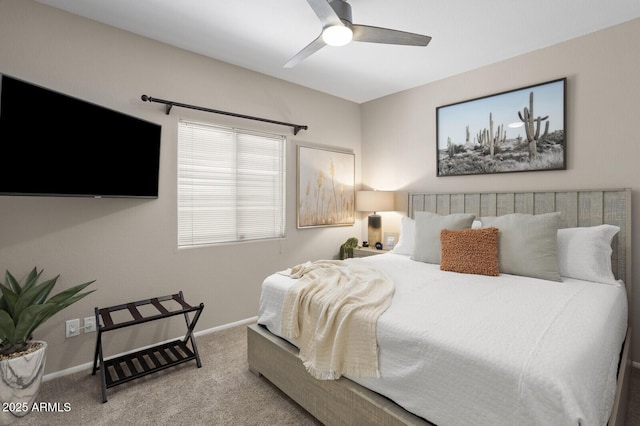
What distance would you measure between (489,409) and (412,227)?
89.6 inches

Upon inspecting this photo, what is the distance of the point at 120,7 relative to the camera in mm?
2303

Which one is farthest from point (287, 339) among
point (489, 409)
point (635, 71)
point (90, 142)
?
point (635, 71)

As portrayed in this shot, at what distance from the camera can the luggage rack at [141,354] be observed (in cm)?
215

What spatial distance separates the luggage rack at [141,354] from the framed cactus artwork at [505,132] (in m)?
2.96

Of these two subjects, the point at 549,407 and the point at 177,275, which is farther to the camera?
the point at 177,275

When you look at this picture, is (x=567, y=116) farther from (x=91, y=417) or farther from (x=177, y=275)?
(x=91, y=417)

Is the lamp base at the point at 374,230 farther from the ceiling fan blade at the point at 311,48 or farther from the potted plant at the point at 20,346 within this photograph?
the potted plant at the point at 20,346

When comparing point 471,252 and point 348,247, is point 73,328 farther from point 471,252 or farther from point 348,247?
point 471,252

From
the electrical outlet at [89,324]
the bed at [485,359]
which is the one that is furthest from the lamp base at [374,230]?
the electrical outlet at [89,324]

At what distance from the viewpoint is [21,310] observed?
1.92 meters

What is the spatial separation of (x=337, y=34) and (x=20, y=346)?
8.92 feet

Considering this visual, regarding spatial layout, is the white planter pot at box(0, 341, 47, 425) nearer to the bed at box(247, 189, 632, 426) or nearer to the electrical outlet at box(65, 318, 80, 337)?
the electrical outlet at box(65, 318, 80, 337)

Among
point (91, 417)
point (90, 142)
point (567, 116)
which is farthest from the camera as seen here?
point (567, 116)

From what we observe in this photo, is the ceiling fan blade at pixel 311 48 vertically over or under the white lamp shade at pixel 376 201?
over
